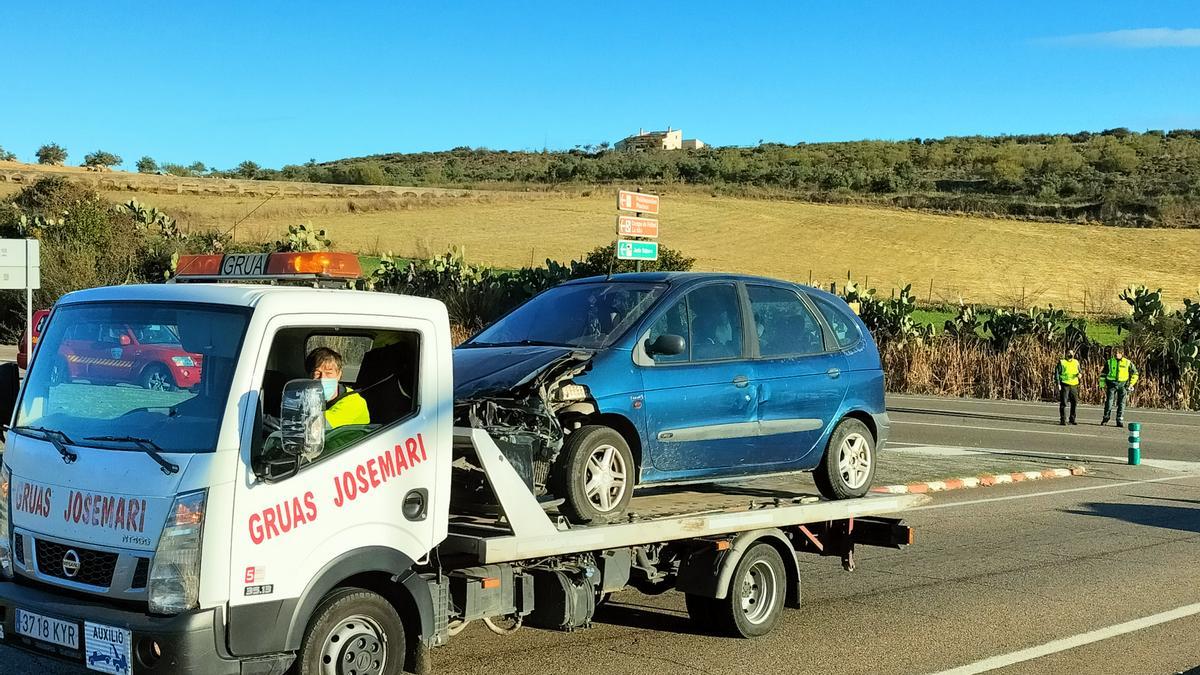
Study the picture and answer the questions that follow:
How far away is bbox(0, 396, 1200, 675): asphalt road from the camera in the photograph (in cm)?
706

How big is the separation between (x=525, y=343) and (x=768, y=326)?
172 cm

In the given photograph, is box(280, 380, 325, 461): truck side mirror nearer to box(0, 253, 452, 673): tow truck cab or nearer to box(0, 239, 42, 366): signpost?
box(0, 253, 452, 673): tow truck cab

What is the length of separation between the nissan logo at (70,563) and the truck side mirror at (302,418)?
3.12 feet

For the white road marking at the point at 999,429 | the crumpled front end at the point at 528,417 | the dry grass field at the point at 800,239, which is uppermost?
the dry grass field at the point at 800,239

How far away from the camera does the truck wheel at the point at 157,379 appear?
5.19 m

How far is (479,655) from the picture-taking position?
7.07 meters

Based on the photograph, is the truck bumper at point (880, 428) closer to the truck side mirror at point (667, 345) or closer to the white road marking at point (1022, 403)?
the truck side mirror at point (667, 345)

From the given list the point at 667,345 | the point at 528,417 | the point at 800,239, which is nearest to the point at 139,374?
the point at 528,417

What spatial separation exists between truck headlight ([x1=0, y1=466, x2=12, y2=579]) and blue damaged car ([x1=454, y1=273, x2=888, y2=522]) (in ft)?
7.13

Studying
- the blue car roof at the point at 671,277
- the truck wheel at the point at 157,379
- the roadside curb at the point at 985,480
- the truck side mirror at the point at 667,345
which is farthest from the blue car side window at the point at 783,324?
the roadside curb at the point at 985,480

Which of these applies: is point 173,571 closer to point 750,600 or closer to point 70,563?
point 70,563

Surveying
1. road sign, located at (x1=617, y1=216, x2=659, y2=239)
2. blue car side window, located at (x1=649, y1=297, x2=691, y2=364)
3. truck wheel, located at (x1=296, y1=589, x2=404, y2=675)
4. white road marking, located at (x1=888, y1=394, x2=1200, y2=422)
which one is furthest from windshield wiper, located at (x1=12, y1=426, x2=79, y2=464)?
white road marking, located at (x1=888, y1=394, x2=1200, y2=422)

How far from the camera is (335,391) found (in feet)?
18.7

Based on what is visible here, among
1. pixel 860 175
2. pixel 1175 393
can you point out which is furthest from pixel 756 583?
pixel 860 175
